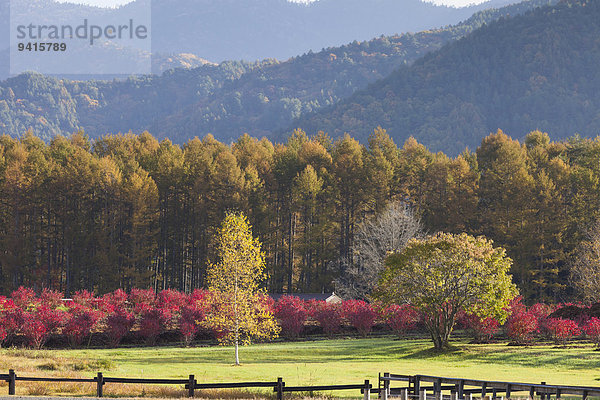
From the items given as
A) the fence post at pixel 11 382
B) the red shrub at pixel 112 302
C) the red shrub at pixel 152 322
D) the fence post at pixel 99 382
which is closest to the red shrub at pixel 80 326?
the red shrub at pixel 152 322

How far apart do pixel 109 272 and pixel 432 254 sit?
147 feet

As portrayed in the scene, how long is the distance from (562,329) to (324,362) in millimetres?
13698

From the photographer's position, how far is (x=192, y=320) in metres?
46.7

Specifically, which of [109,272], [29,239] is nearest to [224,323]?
[109,272]

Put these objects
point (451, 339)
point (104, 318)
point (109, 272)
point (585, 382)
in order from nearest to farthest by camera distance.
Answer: point (585, 382), point (451, 339), point (104, 318), point (109, 272)

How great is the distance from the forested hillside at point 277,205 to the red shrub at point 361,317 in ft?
76.6

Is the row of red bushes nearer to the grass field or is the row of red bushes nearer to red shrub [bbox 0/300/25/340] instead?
red shrub [bbox 0/300/25/340]

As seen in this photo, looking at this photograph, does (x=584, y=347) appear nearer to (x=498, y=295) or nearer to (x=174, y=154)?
(x=498, y=295)

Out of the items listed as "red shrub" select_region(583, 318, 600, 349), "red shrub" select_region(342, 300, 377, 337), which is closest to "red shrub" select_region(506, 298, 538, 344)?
"red shrub" select_region(583, 318, 600, 349)

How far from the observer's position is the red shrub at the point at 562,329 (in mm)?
39281

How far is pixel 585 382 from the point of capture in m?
27.4

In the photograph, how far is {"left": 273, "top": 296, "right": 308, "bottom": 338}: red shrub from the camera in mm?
49219

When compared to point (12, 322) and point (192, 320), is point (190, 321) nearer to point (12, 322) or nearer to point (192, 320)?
point (192, 320)

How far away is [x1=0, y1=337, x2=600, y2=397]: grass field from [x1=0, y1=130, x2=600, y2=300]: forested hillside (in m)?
32.7
